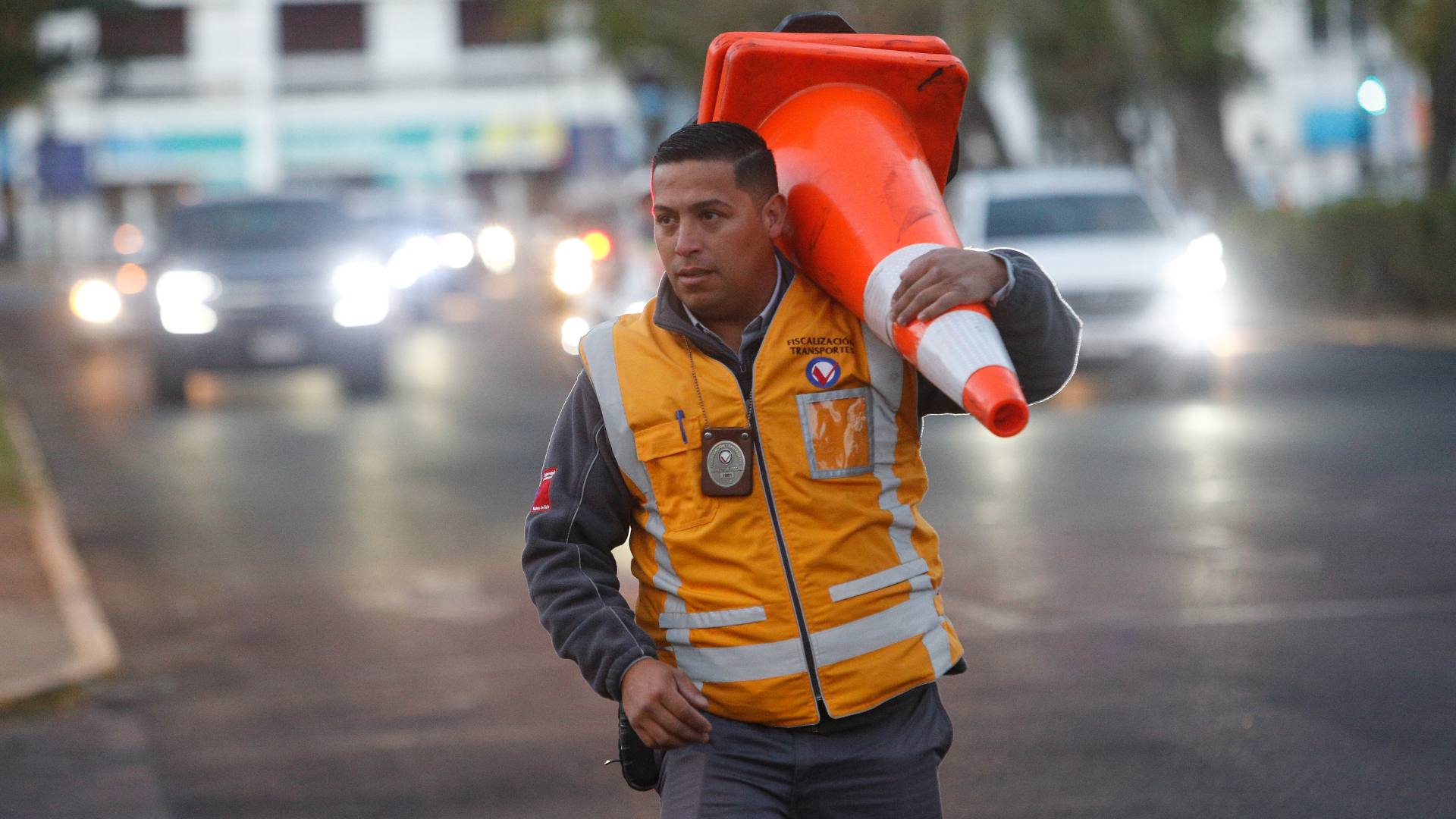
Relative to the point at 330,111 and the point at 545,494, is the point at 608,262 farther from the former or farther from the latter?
the point at 330,111

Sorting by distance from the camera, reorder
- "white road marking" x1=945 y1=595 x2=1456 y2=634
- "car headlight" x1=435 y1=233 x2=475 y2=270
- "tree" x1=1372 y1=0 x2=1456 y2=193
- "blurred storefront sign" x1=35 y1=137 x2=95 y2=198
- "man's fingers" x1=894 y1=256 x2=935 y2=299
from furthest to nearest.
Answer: "blurred storefront sign" x1=35 y1=137 x2=95 y2=198 < "car headlight" x1=435 y1=233 x2=475 y2=270 < "tree" x1=1372 y1=0 x2=1456 y2=193 < "white road marking" x1=945 y1=595 x2=1456 y2=634 < "man's fingers" x1=894 y1=256 x2=935 y2=299

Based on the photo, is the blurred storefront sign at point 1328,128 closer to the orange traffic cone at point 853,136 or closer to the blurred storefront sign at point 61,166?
the blurred storefront sign at point 61,166

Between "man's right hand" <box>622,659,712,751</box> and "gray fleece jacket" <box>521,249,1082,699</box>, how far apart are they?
0.04 metres

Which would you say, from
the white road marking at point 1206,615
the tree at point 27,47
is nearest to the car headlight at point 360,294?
the tree at point 27,47

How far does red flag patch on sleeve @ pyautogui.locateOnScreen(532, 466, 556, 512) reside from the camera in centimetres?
311

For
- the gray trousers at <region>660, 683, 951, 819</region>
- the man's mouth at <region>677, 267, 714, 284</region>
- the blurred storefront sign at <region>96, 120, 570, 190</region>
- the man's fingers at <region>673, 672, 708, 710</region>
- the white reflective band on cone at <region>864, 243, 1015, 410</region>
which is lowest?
the gray trousers at <region>660, 683, 951, 819</region>

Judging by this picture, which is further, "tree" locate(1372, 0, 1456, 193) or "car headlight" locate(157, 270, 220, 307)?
"tree" locate(1372, 0, 1456, 193)

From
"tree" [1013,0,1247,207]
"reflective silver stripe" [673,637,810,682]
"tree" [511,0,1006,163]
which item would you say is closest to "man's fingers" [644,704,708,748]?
"reflective silver stripe" [673,637,810,682]

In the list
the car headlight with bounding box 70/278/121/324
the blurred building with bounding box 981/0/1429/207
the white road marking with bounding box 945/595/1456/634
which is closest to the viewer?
the white road marking with bounding box 945/595/1456/634

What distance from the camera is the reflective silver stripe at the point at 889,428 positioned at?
308 cm

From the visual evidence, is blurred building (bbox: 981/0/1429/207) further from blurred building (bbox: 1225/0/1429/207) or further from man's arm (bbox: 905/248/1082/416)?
man's arm (bbox: 905/248/1082/416)

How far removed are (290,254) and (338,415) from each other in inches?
74.9

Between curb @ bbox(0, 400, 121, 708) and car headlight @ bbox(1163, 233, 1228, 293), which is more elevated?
car headlight @ bbox(1163, 233, 1228, 293)

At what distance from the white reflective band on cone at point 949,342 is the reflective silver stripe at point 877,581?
1.27ft
